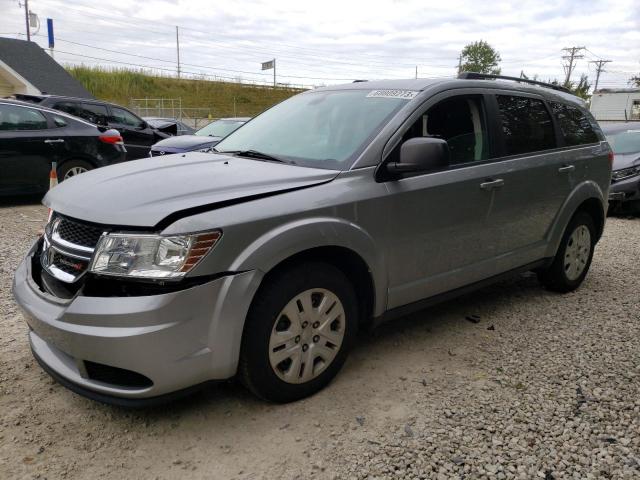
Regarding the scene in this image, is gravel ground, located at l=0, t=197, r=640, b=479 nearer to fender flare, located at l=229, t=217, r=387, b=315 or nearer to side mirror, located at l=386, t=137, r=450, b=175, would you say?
fender flare, located at l=229, t=217, r=387, b=315

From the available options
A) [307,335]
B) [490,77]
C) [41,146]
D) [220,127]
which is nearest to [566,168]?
[490,77]

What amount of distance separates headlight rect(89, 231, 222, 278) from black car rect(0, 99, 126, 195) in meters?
6.20

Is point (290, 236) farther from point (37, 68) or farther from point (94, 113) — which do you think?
point (37, 68)

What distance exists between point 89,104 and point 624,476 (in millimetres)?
11455

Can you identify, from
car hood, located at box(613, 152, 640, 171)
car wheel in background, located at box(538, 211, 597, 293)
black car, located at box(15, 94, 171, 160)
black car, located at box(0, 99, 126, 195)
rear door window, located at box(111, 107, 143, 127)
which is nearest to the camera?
car wheel in background, located at box(538, 211, 597, 293)

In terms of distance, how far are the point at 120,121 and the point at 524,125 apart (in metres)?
9.75

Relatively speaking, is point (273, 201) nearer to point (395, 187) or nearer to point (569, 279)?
point (395, 187)

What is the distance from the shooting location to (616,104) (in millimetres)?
35062

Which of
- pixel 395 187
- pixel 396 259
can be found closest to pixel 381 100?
pixel 395 187

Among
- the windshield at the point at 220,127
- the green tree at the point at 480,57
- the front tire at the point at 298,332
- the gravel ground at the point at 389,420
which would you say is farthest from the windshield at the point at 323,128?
the green tree at the point at 480,57

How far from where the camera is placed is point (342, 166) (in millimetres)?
3078

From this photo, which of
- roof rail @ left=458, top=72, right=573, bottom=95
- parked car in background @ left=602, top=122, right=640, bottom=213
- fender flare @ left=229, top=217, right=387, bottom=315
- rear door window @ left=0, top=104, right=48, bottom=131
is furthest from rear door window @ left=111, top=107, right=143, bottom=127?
fender flare @ left=229, top=217, right=387, bottom=315

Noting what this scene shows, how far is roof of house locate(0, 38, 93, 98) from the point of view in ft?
88.1

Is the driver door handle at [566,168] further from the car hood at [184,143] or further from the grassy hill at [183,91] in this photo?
the grassy hill at [183,91]
